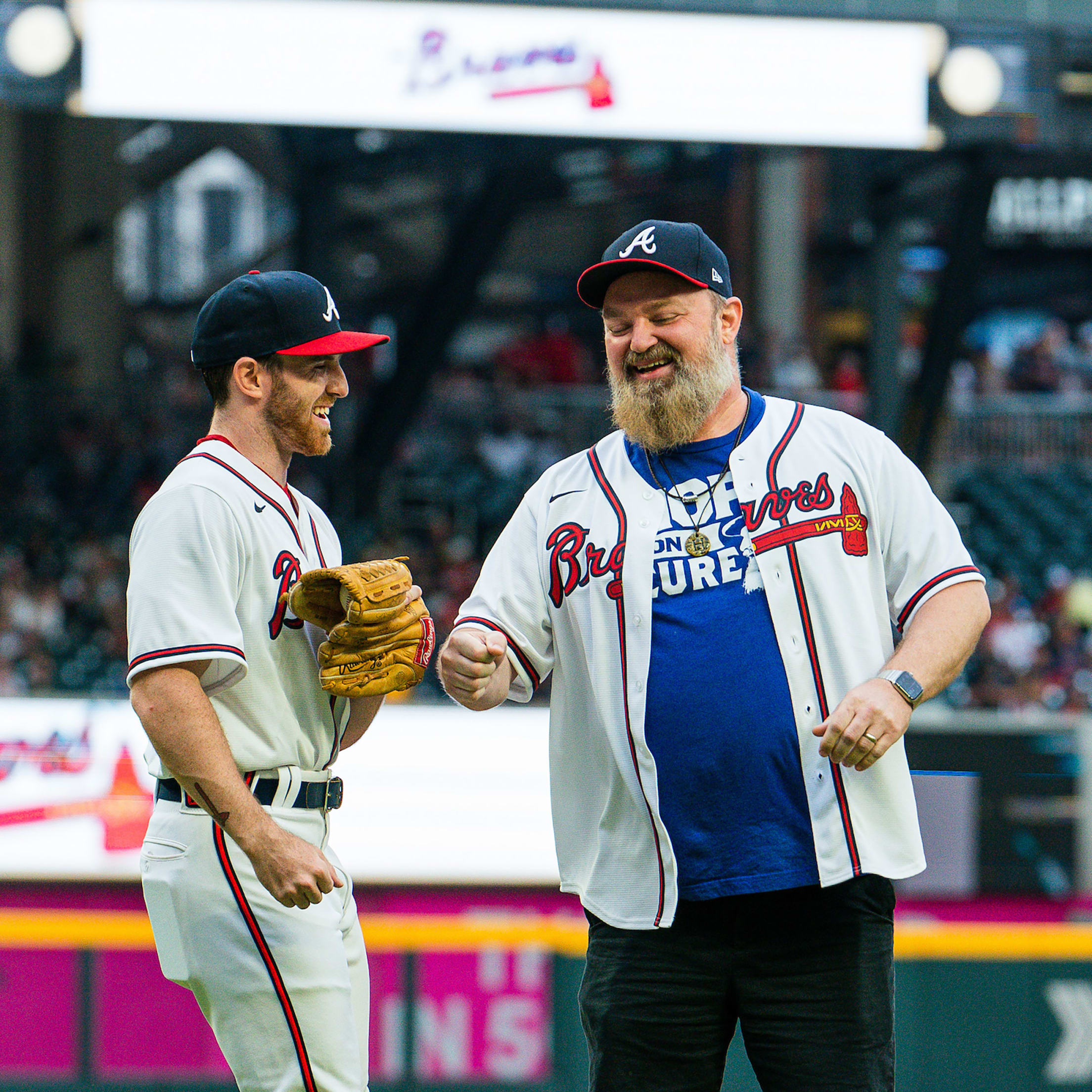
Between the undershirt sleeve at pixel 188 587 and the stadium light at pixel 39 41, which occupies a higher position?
the stadium light at pixel 39 41

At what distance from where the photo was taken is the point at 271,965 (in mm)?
2086

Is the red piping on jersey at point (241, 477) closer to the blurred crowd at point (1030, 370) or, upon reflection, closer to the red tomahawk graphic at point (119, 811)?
the red tomahawk graphic at point (119, 811)

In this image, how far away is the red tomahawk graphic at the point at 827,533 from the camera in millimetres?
2160

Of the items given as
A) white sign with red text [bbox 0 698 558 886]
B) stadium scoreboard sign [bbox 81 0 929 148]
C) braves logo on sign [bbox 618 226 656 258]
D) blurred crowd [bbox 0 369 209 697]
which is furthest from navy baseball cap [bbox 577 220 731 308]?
blurred crowd [bbox 0 369 209 697]

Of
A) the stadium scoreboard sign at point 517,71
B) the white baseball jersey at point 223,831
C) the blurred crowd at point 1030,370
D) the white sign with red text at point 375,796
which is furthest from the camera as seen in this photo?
the blurred crowd at point 1030,370

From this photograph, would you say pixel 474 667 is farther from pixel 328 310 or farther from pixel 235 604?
pixel 328 310

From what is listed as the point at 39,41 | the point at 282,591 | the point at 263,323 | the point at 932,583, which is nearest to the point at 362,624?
the point at 282,591

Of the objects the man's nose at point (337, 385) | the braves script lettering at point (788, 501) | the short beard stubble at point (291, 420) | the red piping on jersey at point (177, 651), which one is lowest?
the red piping on jersey at point (177, 651)

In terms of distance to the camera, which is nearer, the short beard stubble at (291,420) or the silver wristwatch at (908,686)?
the silver wristwatch at (908,686)

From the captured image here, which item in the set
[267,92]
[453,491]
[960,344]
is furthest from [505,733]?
[453,491]

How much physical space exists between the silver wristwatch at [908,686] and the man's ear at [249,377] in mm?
1015

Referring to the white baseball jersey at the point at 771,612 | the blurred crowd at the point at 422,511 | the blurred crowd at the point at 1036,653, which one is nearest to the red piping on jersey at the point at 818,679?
the white baseball jersey at the point at 771,612

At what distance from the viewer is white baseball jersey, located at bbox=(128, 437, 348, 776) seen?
2.06m

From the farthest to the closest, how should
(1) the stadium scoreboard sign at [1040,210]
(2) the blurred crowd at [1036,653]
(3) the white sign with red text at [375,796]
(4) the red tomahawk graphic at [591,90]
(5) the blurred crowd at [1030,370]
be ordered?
1. (1) the stadium scoreboard sign at [1040,210]
2. (5) the blurred crowd at [1030,370]
3. (2) the blurred crowd at [1036,653]
4. (4) the red tomahawk graphic at [591,90]
5. (3) the white sign with red text at [375,796]
